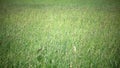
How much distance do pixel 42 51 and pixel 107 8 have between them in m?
3.40

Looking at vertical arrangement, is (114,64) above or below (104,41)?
below

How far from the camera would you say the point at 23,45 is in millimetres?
2342

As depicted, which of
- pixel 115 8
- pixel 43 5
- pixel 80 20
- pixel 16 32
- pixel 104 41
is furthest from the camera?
pixel 43 5

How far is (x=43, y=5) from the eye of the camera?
5.52m

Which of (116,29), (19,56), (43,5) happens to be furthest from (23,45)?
(43,5)

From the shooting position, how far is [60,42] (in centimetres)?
252

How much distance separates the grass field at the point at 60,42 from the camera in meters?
1.98

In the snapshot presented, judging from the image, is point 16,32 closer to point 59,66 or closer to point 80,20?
point 59,66

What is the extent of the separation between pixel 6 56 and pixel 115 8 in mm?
3216

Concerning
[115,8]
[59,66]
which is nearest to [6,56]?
[59,66]

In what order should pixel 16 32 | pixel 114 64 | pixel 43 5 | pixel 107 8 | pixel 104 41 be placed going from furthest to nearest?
pixel 43 5
pixel 107 8
pixel 16 32
pixel 104 41
pixel 114 64

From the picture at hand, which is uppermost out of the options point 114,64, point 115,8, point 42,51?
point 115,8

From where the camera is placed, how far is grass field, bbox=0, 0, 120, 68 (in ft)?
6.48

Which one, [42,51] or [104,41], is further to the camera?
[104,41]
